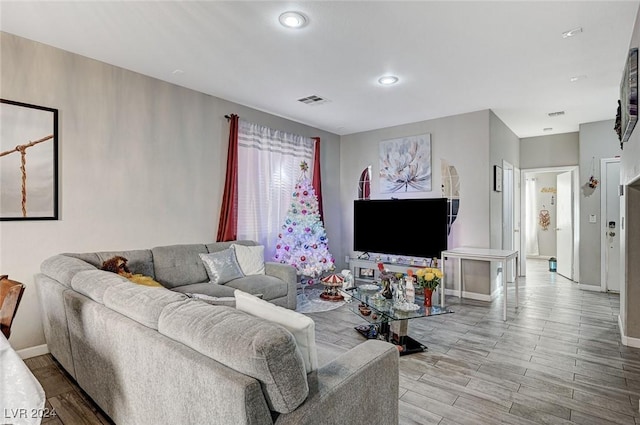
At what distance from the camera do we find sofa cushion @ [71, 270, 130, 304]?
1.92 meters

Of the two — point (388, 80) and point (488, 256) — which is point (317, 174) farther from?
point (488, 256)

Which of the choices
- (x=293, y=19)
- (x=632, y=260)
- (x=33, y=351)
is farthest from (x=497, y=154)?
(x=33, y=351)

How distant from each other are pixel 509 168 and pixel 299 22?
5069mm


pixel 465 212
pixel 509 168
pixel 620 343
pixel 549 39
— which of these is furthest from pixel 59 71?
pixel 509 168

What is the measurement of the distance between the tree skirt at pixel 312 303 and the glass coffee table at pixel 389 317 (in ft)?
2.81

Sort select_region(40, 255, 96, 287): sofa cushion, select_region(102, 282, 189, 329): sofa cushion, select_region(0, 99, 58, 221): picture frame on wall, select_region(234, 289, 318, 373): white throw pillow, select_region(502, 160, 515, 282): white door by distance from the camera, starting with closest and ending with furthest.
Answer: select_region(234, 289, 318, 373): white throw pillow, select_region(102, 282, 189, 329): sofa cushion, select_region(40, 255, 96, 287): sofa cushion, select_region(0, 99, 58, 221): picture frame on wall, select_region(502, 160, 515, 282): white door

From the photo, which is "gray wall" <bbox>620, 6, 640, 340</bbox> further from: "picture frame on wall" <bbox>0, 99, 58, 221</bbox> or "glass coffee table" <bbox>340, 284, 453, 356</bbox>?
"picture frame on wall" <bbox>0, 99, 58, 221</bbox>

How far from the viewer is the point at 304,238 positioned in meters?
5.12

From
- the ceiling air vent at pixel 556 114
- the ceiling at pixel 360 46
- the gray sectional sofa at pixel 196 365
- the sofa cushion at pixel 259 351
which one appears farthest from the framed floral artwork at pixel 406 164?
the sofa cushion at pixel 259 351

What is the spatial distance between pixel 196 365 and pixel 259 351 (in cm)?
31

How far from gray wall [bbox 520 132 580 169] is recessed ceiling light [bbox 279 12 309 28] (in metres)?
5.95

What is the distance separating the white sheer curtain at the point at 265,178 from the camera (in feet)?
15.8

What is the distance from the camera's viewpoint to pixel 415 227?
202 inches

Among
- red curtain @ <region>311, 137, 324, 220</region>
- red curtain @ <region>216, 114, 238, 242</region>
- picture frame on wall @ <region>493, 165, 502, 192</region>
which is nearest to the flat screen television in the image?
red curtain @ <region>311, 137, 324, 220</region>
